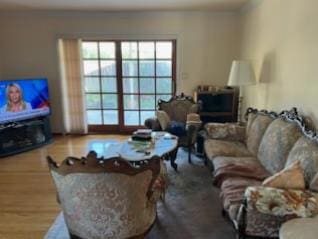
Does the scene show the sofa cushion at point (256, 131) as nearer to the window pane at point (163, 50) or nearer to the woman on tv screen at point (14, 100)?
the window pane at point (163, 50)

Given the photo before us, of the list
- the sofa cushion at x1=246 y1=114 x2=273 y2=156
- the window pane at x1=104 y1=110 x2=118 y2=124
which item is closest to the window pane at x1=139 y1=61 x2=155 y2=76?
the window pane at x1=104 y1=110 x2=118 y2=124

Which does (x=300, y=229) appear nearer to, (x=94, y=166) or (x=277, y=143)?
(x=277, y=143)

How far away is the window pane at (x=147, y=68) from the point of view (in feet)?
19.8

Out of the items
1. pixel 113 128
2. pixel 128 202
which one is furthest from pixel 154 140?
pixel 113 128

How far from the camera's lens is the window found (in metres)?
5.99

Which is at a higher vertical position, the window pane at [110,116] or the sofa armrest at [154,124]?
the sofa armrest at [154,124]

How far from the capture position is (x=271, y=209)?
2014mm

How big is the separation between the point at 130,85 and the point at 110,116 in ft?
2.59

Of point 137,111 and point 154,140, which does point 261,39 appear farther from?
point 137,111

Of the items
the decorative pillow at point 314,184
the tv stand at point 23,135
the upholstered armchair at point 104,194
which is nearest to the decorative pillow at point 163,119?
the tv stand at point 23,135

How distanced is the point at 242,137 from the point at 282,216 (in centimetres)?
209

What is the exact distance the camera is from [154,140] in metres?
3.83

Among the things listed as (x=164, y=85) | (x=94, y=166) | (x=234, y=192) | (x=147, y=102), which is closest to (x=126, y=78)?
(x=147, y=102)

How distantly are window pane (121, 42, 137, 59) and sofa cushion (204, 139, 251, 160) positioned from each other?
2739 millimetres
